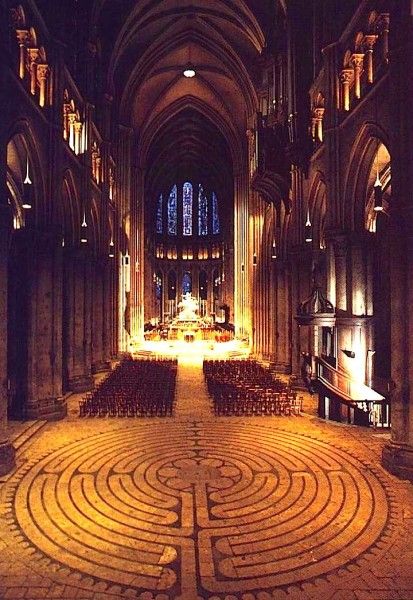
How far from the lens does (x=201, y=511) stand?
8664mm

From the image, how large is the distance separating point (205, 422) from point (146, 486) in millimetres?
5471

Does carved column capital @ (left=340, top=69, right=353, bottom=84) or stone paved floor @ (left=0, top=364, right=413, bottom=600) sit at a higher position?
carved column capital @ (left=340, top=69, right=353, bottom=84)

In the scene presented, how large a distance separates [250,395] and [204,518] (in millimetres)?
9553

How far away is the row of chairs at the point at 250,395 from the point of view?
16.5 m

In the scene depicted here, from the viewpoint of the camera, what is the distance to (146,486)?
387 inches

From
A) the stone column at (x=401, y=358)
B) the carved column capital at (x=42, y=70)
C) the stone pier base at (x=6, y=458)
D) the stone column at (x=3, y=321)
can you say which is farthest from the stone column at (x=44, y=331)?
the stone column at (x=401, y=358)

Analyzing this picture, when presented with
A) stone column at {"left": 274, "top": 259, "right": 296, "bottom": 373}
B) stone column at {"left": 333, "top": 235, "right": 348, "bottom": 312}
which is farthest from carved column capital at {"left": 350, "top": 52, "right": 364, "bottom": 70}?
stone column at {"left": 274, "top": 259, "right": 296, "bottom": 373}

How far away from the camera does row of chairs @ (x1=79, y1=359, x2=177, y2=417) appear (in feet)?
52.9

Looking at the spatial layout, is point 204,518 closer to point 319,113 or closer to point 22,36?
point 22,36

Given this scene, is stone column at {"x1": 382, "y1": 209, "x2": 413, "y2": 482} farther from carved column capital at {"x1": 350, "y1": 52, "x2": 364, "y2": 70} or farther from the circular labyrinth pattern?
carved column capital at {"x1": 350, "y1": 52, "x2": 364, "y2": 70}

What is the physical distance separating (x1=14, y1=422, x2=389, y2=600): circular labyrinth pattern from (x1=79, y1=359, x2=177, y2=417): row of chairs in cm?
313

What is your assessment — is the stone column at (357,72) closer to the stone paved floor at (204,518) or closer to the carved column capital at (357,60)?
the carved column capital at (357,60)

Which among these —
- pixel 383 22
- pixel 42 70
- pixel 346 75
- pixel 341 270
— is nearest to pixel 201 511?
pixel 341 270

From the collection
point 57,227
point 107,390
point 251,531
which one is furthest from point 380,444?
point 57,227
